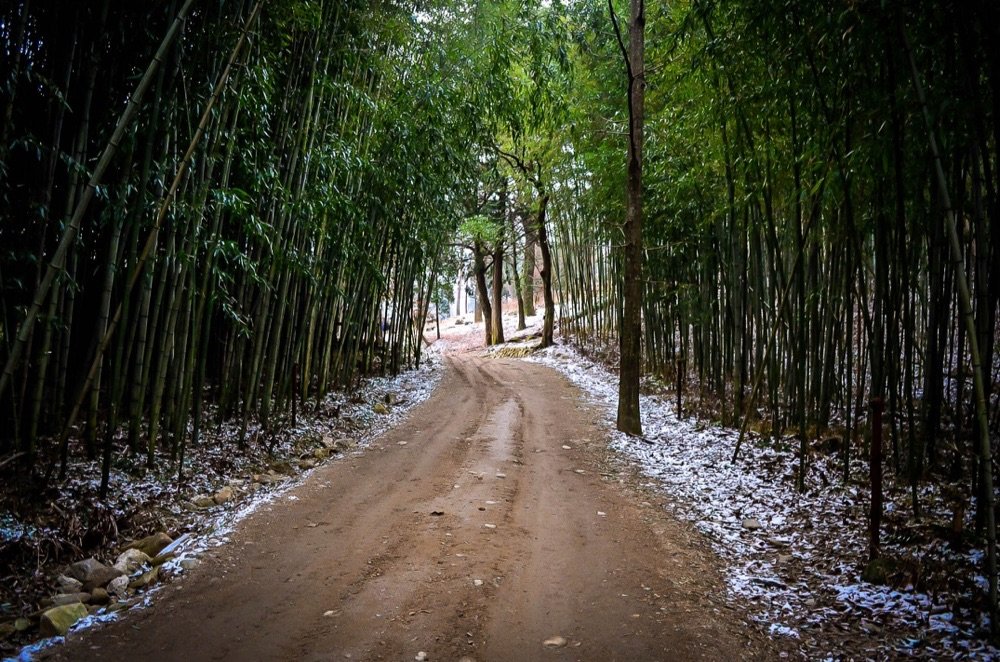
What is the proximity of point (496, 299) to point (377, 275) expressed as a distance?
9514mm

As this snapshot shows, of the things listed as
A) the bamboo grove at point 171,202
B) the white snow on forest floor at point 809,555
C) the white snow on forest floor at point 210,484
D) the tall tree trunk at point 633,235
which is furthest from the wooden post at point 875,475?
the bamboo grove at point 171,202

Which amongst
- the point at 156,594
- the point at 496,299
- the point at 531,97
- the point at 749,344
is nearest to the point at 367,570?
the point at 156,594

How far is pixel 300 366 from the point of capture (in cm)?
648

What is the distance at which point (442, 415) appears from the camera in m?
7.21

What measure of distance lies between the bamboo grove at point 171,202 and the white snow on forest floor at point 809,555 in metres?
3.46

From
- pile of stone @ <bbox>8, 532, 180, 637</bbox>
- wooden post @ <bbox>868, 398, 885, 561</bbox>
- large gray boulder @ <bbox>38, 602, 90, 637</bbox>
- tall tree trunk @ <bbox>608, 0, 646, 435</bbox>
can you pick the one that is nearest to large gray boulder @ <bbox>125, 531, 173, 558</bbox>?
pile of stone @ <bbox>8, 532, 180, 637</bbox>

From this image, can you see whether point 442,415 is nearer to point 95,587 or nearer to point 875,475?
point 95,587

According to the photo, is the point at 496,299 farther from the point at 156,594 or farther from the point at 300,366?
the point at 156,594

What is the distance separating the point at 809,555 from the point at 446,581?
189 cm

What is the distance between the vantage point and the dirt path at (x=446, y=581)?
2232 millimetres

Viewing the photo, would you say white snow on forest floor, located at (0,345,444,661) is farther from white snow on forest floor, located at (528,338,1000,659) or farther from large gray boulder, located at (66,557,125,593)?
white snow on forest floor, located at (528,338,1000,659)

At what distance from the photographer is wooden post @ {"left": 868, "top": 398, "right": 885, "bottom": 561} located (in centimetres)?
269

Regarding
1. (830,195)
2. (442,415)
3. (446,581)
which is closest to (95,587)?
(446,581)

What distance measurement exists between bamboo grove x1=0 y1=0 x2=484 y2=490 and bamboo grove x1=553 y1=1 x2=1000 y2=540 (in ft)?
9.71
